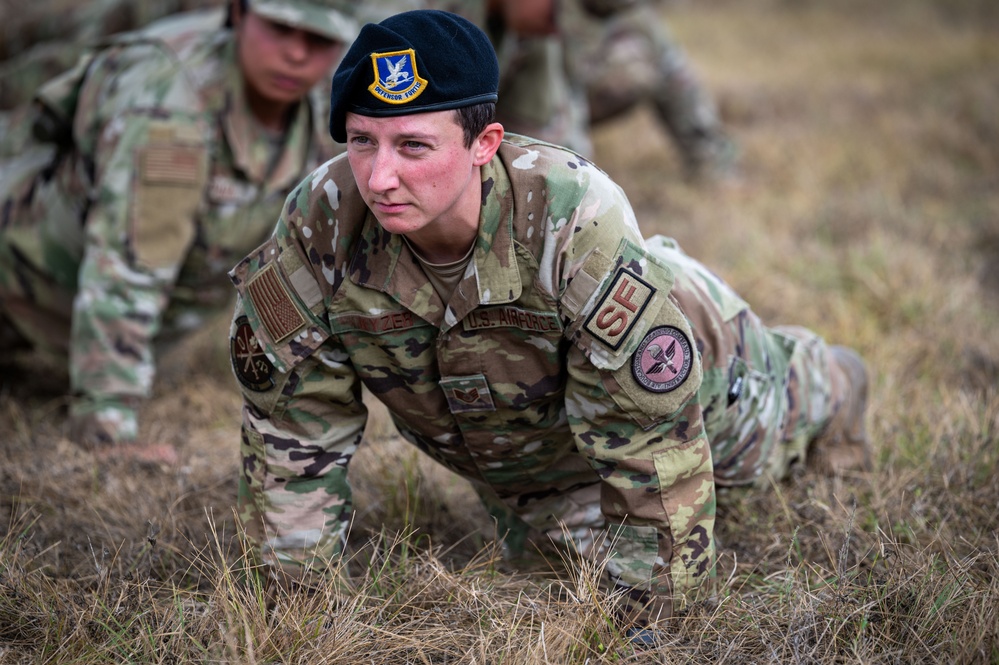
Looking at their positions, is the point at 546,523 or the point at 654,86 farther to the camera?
the point at 654,86

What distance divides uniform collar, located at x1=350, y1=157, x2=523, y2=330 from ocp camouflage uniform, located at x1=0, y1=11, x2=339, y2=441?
170cm

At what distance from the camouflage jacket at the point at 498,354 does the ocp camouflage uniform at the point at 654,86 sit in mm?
4686

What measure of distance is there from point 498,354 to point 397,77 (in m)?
0.66

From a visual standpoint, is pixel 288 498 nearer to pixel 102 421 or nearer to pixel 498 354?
pixel 498 354

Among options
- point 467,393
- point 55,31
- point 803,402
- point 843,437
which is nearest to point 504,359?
point 467,393

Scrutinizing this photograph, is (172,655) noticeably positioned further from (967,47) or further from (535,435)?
(967,47)

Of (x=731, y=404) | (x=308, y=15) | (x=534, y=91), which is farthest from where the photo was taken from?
(x=534, y=91)

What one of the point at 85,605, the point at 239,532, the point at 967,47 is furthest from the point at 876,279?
the point at 967,47

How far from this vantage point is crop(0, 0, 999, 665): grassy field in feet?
7.43

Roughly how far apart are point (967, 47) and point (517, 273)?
9.01 metres

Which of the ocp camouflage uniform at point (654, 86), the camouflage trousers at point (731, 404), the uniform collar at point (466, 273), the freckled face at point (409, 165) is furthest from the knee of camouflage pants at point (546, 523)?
the ocp camouflage uniform at point (654, 86)

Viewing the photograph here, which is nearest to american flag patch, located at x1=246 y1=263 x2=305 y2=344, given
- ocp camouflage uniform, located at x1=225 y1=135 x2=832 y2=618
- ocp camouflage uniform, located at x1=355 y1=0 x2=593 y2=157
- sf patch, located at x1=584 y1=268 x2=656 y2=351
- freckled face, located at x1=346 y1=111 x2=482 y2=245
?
ocp camouflage uniform, located at x1=225 y1=135 x2=832 y2=618

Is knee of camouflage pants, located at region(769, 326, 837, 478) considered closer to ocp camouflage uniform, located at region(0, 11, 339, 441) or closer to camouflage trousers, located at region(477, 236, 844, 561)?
camouflage trousers, located at region(477, 236, 844, 561)

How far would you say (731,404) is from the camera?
2711 millimetres
